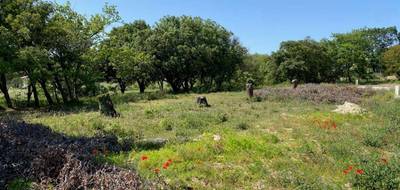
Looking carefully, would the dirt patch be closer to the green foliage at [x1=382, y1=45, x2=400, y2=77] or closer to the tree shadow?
the tree shadow

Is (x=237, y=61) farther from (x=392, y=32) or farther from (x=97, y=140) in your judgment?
(x=392, y=32)

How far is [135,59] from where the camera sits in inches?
1695

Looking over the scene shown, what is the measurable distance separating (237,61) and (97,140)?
48.7m

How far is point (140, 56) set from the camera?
4503 cm

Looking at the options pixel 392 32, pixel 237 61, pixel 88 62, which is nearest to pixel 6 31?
pixel 88 62

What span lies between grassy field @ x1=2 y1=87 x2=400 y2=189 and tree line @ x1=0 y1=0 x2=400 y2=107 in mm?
16995

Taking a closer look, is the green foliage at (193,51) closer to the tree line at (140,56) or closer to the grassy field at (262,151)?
the tree line at (140,56)

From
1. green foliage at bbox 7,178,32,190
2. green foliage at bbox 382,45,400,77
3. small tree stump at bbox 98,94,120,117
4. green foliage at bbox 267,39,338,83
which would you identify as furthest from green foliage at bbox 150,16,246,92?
green foliage at bbox 7,178,32,190

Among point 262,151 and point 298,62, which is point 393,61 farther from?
point 262,151

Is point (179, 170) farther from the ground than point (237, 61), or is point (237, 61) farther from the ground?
point (237, 61)

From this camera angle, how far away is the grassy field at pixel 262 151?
9.66m

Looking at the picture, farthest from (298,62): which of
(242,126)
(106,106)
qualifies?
(242,126)

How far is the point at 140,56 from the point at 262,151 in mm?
33994

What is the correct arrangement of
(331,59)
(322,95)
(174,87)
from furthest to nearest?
(331,59), (174,87), (322,95)
